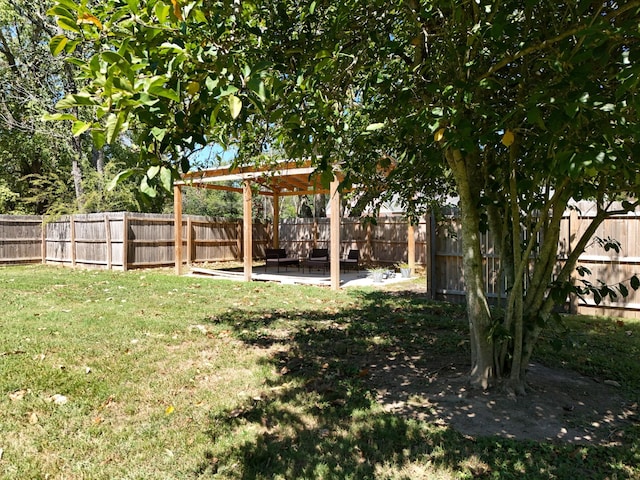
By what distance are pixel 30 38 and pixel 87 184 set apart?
735 centimetres

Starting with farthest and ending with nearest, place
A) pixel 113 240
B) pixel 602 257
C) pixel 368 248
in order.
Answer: pixel 368 248
pixel 113 240
pixel 602 257

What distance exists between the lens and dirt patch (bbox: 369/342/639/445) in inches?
119

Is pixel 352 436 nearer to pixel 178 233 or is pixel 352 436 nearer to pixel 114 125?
pixel 114 125

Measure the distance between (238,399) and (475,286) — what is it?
2.16 meters

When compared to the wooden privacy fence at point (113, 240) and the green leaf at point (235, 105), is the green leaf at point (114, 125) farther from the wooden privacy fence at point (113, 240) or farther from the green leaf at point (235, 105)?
the wooden privacy fence at point (113, 240)

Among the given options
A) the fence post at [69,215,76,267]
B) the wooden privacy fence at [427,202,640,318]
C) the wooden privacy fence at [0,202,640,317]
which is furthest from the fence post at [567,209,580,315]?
the fence post at [69,215,76,267]

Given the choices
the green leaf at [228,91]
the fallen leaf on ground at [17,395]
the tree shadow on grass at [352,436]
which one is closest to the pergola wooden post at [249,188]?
the tree shadow on grass at [352,436]

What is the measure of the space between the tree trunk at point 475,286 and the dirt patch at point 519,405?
18 cm

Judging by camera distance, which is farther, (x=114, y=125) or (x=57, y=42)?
(x=57, y=42)

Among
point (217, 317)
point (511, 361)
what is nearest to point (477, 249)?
point (511, 361)

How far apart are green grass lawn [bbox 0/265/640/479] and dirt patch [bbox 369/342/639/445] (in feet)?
0.49

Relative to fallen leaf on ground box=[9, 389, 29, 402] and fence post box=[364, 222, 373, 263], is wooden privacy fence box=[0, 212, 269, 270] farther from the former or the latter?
fallen leaf on ground box=[9, 389, 29, 402]

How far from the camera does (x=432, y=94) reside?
11.1 feet

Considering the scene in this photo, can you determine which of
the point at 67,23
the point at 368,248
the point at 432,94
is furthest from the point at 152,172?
the point at 368,248
